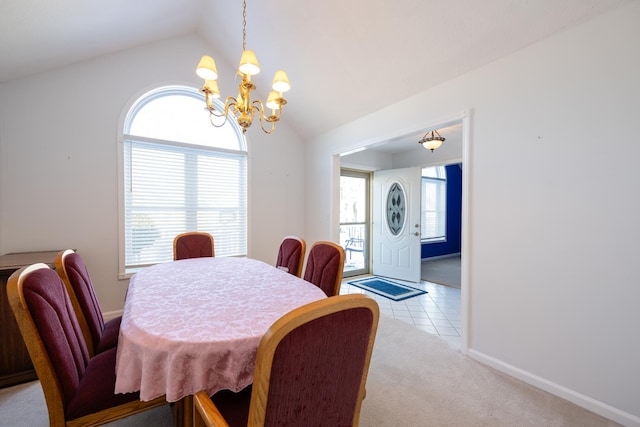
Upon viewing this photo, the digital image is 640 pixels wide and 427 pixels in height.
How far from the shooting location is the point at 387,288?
4250mm

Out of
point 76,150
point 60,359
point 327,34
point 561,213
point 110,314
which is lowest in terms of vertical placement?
point 110,314

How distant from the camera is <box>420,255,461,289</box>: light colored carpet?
468cm

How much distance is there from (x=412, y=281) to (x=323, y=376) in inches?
166

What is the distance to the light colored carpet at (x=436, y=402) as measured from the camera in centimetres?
158

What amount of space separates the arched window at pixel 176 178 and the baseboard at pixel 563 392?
317 cm

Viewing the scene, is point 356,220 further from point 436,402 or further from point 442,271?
point 436,402

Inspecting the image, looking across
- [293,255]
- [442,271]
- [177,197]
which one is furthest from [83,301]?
[442,271]

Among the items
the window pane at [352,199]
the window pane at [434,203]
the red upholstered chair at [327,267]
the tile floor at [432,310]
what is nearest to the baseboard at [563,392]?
the tile floor at [432,310]

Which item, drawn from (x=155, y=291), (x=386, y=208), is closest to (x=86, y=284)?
(x=155, y=291)

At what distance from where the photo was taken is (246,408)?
101 cm

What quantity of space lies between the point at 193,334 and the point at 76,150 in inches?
115

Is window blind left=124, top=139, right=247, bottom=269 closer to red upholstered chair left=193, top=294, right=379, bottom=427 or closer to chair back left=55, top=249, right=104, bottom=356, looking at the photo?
chair back left=55, top=249, right=104, bottom=356

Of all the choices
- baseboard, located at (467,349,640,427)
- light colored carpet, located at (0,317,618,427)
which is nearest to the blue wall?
baseboard, located at (467,349,640,427)

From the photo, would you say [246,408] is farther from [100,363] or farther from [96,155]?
[96,155]
